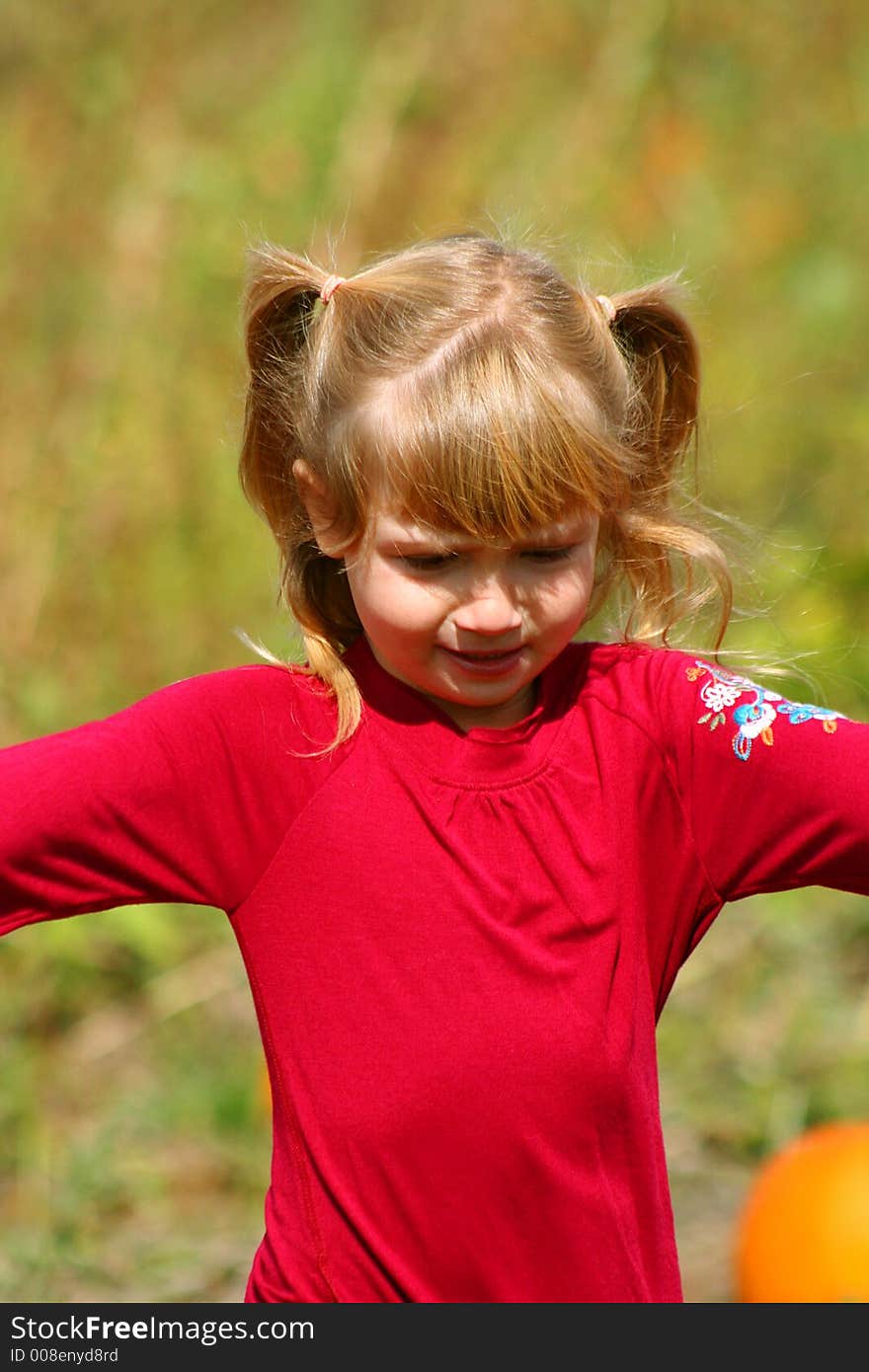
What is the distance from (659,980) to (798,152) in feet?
14.0

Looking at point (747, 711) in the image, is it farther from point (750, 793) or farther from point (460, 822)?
point (460, 822)

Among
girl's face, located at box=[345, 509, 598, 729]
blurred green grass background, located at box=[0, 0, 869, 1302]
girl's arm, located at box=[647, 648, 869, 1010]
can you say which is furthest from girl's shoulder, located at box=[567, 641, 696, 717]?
blurred green grass background, located at box=[0, 0, 869, 1302]

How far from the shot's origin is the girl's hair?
180 centimetres

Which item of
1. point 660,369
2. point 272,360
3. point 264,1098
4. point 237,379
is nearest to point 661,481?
point 660,369

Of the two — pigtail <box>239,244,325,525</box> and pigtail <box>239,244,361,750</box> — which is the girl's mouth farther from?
pigtail <box>239,244,325,525</box>

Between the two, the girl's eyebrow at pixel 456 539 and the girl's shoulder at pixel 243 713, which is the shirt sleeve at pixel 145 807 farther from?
the girl's eyebrow at pixel 456 539

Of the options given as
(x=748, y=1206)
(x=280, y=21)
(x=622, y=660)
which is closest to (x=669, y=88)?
(x=280, y=21)

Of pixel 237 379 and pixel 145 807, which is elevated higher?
pixel 237 379

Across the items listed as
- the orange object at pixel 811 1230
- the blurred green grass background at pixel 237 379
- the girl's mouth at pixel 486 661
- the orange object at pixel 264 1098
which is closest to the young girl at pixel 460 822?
the girl's mouth at pixel 486 661

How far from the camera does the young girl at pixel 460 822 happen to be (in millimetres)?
1814

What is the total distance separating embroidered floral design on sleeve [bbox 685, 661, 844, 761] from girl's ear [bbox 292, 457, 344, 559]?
424 millimetres

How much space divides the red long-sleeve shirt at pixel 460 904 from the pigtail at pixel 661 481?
7.4 inches

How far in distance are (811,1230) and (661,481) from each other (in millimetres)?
1586

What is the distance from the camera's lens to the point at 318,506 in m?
1.97
